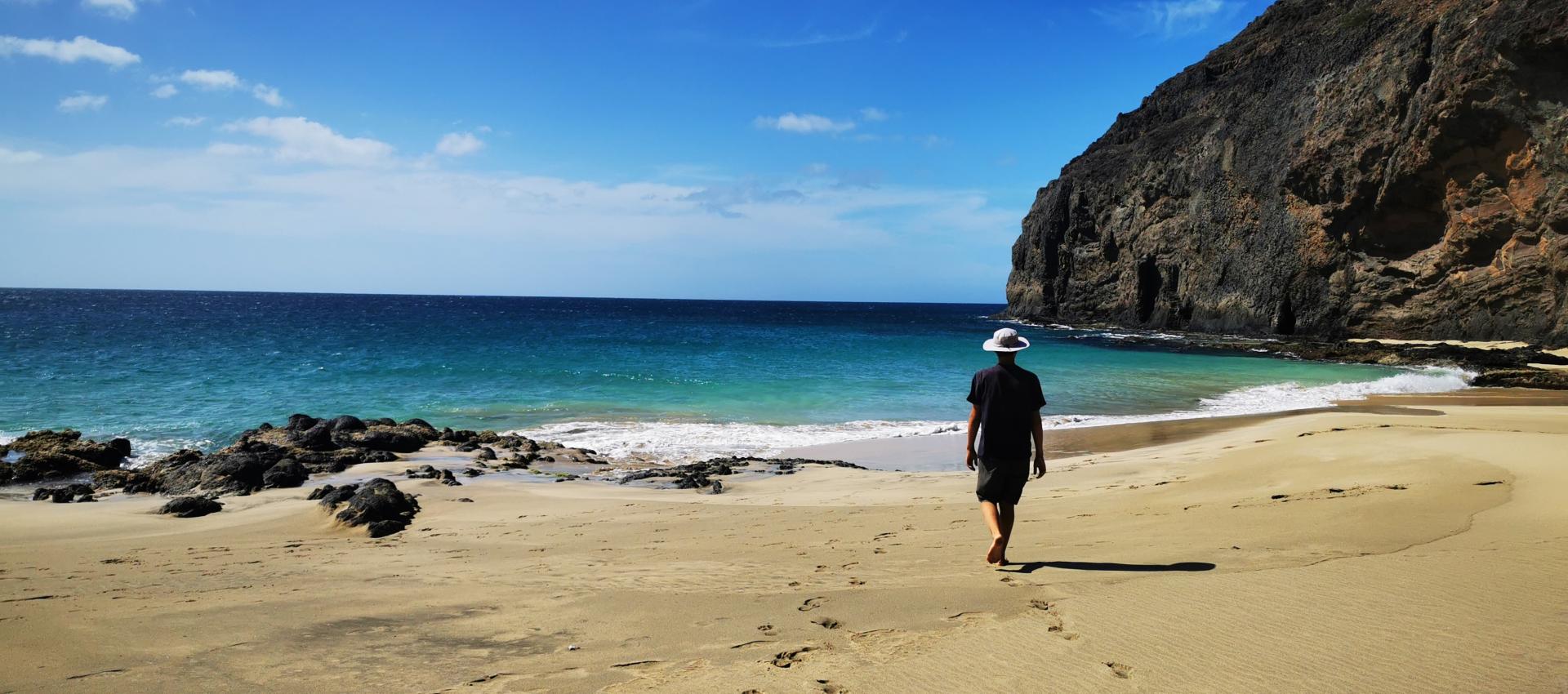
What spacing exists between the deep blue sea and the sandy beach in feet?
25.0

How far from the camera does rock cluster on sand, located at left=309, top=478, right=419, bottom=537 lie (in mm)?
7816

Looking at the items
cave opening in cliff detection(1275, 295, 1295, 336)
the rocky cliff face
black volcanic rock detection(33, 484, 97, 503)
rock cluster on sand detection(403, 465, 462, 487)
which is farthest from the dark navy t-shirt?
cave opening in cliff detection(1275, 295, 1295, 336)

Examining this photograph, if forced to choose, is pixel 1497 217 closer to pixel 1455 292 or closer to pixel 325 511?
pixel 1455 292

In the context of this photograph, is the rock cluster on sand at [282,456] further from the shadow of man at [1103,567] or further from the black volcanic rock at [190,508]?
the shadow of man at [1103,567]

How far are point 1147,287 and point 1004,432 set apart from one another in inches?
2522

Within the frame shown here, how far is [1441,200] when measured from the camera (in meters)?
38.3

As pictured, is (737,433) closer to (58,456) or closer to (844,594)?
(58,456)

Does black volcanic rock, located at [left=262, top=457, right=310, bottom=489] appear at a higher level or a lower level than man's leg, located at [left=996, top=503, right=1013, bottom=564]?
lower

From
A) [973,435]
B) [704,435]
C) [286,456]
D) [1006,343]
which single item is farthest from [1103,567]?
[286,456]

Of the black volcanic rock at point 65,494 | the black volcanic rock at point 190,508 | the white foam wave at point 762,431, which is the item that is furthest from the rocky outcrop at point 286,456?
the white foam wave at point 762,431

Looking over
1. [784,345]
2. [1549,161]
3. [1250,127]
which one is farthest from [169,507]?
[1250,127]

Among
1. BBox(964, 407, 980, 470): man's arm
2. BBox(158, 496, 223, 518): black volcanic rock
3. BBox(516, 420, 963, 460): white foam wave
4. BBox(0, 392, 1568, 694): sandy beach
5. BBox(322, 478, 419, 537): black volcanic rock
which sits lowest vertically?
BBox(516, 420, 963, 460): white foam wave

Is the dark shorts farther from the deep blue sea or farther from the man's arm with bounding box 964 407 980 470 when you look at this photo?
the deep blue sea

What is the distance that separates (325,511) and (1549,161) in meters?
46.8
